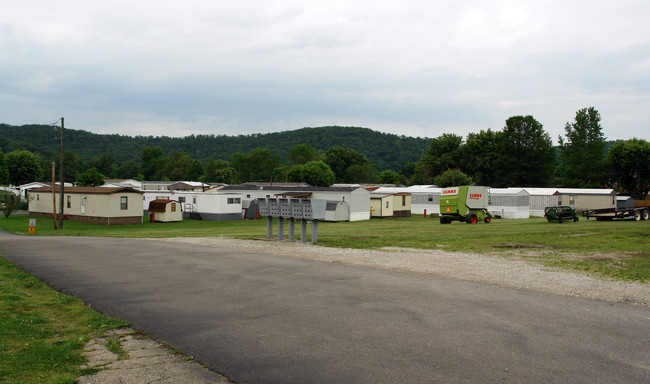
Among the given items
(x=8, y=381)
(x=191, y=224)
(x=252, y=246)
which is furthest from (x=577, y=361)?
(x=191, y=224)

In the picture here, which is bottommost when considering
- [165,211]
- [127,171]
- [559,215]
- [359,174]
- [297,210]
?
[559,215]

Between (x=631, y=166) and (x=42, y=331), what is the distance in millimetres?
82550

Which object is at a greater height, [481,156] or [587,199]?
[481,156]

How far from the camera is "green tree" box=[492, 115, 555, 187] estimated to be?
276 feet

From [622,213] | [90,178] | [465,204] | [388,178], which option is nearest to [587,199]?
[622,213]

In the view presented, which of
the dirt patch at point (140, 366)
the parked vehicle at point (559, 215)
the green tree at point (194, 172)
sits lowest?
the dirt patch at point (140, 366)

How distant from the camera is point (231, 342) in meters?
6.57

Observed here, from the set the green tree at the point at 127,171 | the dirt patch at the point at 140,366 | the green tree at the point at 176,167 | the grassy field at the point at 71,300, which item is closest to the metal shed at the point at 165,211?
the grassy field at the point at 71,300

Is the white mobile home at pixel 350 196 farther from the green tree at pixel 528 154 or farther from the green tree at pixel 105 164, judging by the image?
the green tree at pixel 105 164

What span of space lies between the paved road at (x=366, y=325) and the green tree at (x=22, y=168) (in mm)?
95097

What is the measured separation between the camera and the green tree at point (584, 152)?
79.1 m

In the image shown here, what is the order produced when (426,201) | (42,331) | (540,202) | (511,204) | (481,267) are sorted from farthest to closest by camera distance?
(426,201), (540,202), (511,204), (481,267), (42,331)

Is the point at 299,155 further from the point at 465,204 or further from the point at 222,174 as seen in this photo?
the point at 465,204

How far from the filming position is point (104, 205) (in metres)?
43.2
